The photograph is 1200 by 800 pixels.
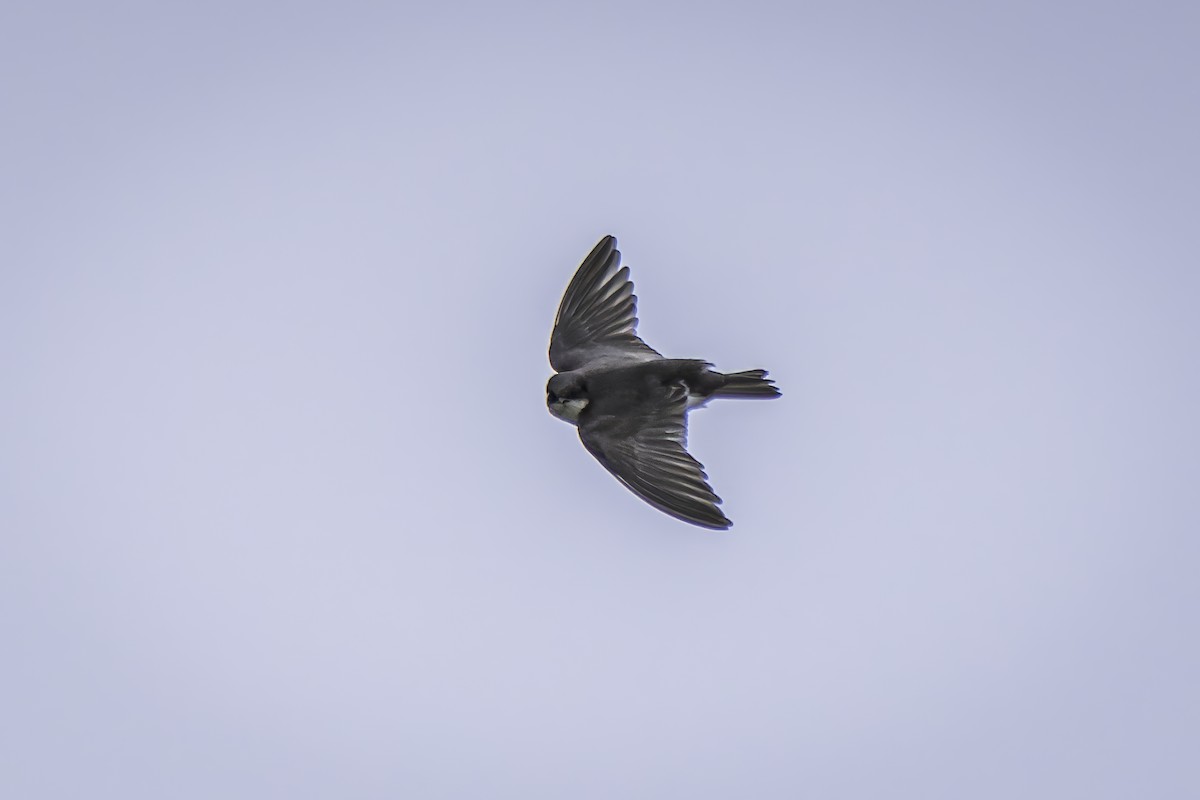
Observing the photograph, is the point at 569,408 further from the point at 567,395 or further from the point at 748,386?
the point at 748,386

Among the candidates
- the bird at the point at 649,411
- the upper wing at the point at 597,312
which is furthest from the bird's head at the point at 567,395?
the upper wing at the point at 597,312

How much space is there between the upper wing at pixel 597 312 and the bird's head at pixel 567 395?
56 cm

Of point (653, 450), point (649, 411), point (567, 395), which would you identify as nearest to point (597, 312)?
point (567, 395)

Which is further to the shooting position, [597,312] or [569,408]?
[597,312]

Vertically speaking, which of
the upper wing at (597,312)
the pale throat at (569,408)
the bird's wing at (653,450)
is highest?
the upper wing at (597,312)

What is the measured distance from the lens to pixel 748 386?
26.0ft

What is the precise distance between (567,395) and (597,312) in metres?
0.88

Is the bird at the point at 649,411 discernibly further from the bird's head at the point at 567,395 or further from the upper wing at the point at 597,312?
the upper wing at the point at 597,312

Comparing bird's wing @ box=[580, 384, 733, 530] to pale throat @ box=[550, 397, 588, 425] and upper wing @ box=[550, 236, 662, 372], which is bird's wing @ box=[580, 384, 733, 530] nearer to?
pale throat @ box=[550, 397, 588, 425]

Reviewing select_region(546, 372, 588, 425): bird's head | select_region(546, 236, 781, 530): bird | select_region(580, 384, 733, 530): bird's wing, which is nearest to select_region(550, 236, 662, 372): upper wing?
select_region(546, 236, 781, 530): bird

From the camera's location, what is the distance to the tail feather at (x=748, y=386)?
789 cm

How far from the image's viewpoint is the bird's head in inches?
319

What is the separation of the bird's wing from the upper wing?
773mm

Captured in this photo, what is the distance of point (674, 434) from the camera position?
7871 mm
